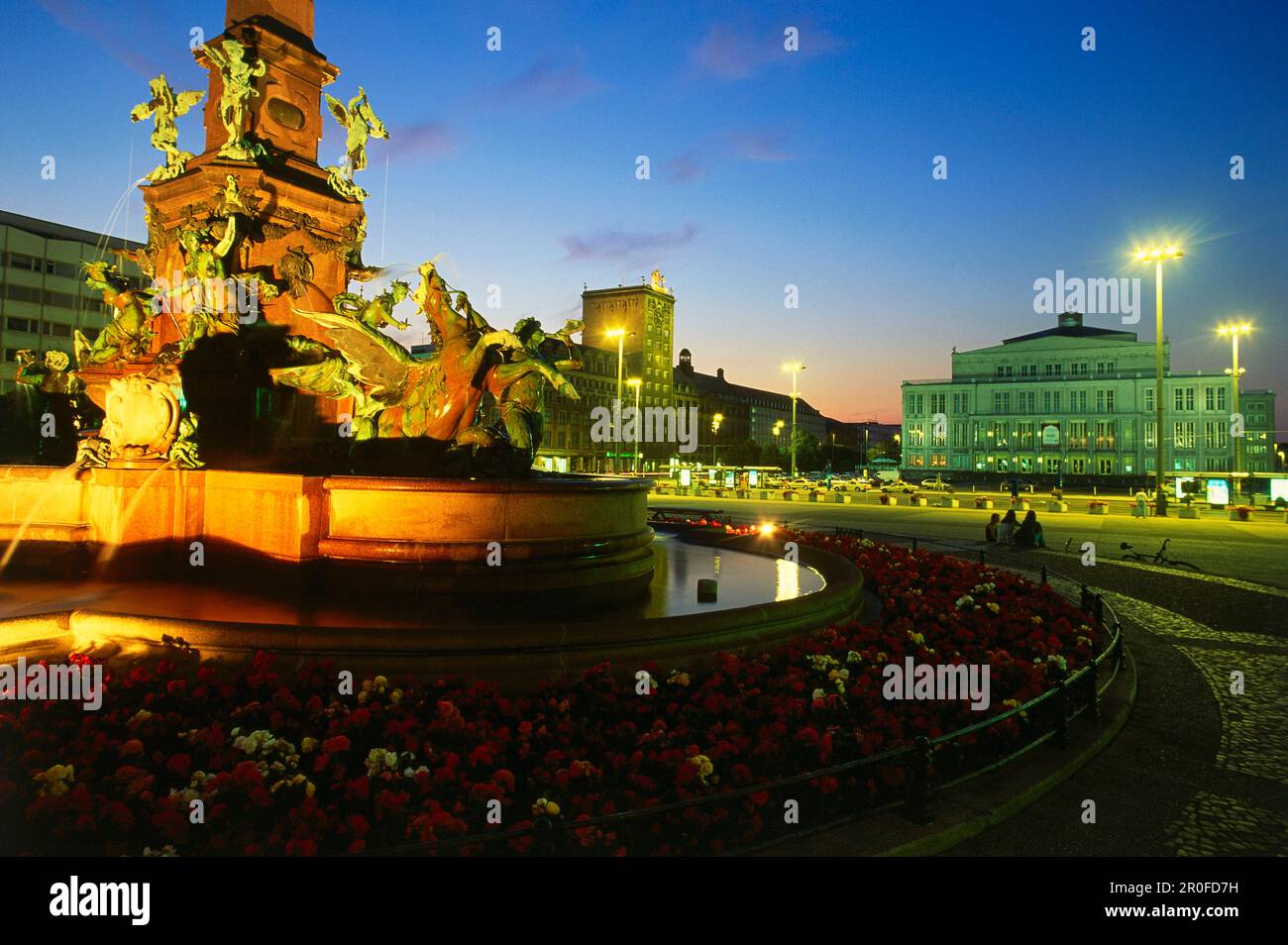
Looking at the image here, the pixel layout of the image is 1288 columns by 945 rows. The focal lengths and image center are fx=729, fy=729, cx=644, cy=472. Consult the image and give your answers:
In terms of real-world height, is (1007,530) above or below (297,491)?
below

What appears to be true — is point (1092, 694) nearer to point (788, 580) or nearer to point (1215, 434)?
point (788, 580)

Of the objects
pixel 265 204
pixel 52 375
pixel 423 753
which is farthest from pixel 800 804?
pixel 52 375

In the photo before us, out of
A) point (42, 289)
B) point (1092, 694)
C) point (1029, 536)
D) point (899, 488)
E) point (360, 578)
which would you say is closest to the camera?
point (1092, 694)

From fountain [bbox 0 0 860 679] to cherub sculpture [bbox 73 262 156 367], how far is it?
0.16 ft

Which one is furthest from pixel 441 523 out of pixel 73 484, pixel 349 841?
pixel 73 484

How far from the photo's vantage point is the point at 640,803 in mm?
4246

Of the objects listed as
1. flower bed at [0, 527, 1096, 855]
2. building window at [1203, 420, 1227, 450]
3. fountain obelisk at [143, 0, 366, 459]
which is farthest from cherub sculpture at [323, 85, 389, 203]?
building window at [1203, 420, 1227, 450]

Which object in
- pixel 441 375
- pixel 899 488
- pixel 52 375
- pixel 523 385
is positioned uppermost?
pixel 52 375

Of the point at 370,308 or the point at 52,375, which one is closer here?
the point at 370,308

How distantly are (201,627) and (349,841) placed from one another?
282 centimetres

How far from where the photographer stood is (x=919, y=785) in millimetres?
4527

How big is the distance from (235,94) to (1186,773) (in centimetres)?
1692

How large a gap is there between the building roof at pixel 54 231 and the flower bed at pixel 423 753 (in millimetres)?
76761
